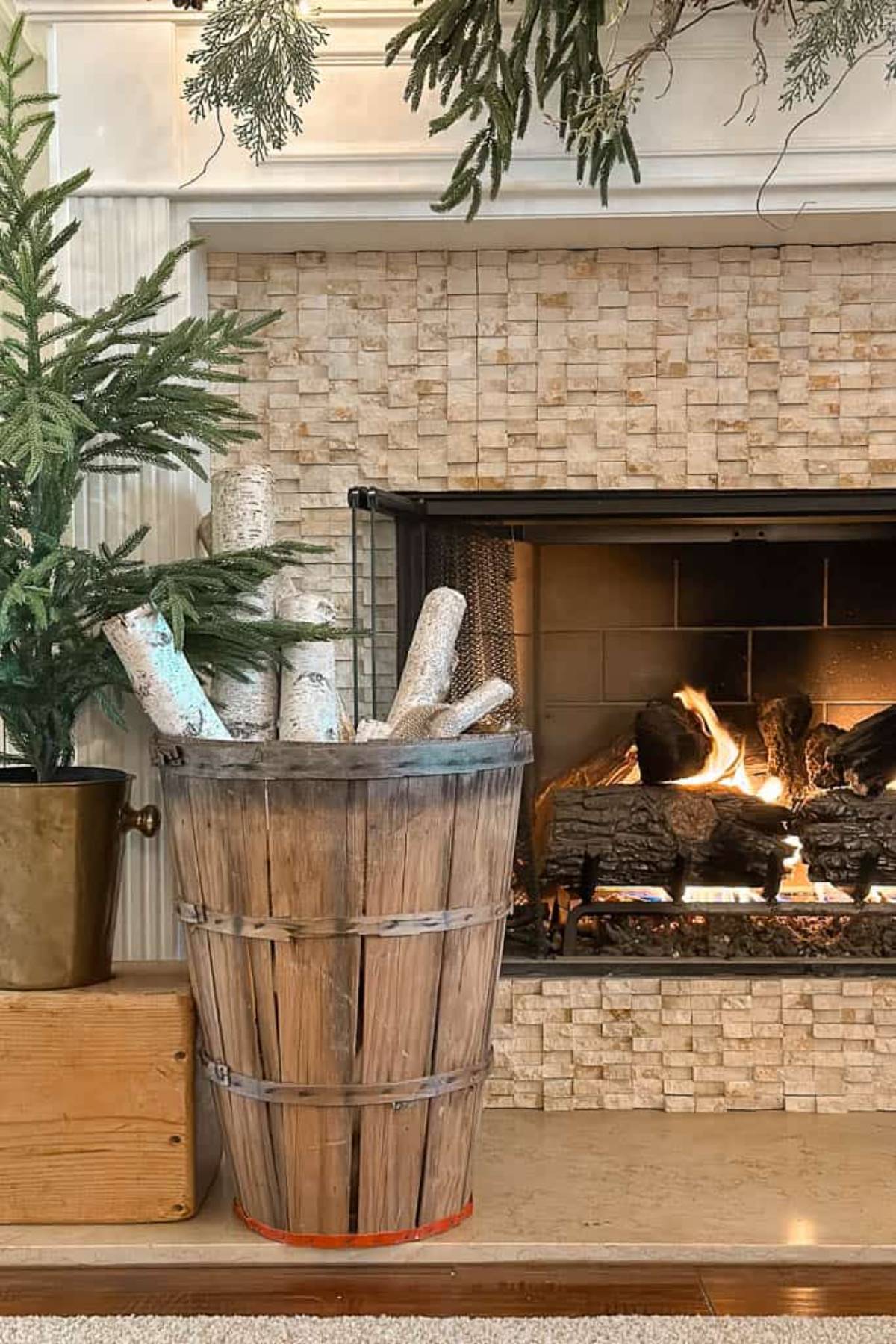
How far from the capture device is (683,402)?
7.38 feet

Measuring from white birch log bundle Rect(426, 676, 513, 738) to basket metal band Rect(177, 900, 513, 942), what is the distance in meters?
0.26

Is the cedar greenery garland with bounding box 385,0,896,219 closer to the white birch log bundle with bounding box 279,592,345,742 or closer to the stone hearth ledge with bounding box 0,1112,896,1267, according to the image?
the white birch log bundle with bounding box 279,592,345,742

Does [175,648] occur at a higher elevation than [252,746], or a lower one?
higher

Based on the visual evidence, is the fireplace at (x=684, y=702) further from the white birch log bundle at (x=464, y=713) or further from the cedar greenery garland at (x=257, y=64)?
the cedar greenery garland at (x=257, y=64)

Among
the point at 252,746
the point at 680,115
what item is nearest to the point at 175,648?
the point at 252,746

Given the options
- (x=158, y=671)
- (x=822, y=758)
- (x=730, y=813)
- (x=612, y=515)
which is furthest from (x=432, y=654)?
(x=822, y=758)

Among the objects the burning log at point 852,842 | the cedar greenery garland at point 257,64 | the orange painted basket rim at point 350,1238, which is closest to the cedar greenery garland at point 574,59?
the cedar greenery garland at point 257,64

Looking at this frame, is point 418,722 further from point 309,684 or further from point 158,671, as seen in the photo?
point 158,671

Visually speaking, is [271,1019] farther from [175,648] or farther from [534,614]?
[534,614]

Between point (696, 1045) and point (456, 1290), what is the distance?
0.74 metres

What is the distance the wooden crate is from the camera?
1.74m

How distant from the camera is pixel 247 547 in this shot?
199 cm

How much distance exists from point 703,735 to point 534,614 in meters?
0.40

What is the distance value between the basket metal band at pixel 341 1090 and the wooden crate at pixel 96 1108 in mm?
101
